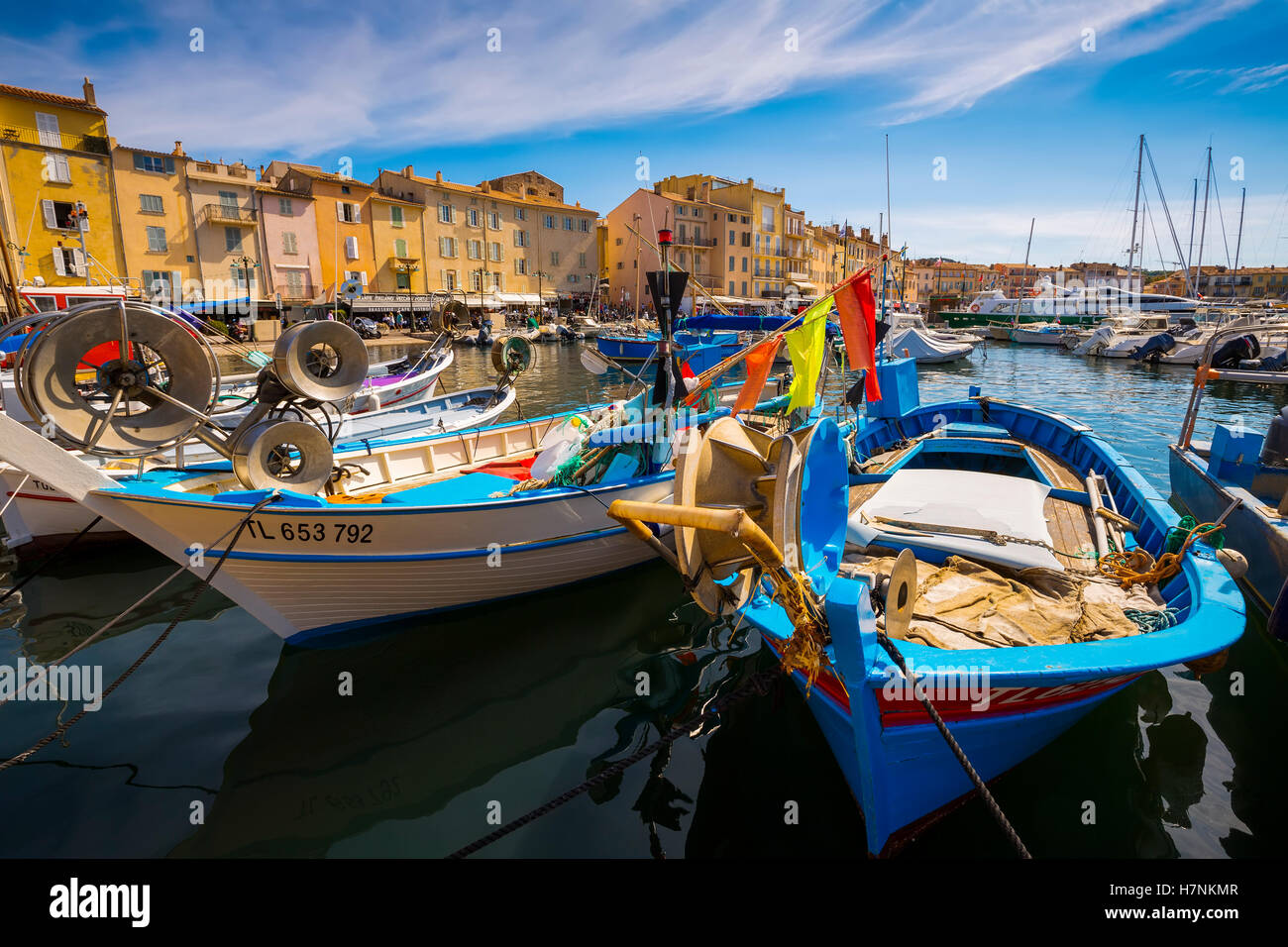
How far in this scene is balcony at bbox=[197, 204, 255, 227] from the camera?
4138 cm

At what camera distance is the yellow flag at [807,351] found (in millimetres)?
7195

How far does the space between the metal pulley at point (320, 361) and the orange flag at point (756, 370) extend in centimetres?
450

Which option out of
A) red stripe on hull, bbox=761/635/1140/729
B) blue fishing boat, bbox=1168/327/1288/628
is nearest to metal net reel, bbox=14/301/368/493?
red stripe on hull, bbox=761/635/1140/729

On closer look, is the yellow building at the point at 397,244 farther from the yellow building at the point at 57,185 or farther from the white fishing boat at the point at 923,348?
the white fishing boat at the point at 923,348

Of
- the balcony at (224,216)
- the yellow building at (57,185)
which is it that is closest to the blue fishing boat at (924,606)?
the yellow building at (57,185)

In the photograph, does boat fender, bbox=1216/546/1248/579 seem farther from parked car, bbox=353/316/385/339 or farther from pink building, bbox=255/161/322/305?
pink building, bbox=255/161/322/305

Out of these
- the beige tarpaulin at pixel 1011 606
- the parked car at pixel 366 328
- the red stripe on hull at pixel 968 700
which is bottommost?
the red stripe on hull at pixel 968 700

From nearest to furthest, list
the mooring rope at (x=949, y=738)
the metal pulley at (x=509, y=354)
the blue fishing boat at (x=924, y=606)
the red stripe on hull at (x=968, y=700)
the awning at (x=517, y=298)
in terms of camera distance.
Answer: the mooring rope at (x=949, y=738) → the blue fishing boat at (x=924, y=606) → the red stripe on hull at (x=968, y=700) → the metal pulley at (x=509, y=354) → the awning at (x=517, y=298)

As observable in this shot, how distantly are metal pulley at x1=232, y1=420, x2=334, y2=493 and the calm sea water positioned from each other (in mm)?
2155

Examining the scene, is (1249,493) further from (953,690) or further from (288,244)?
(288,244)

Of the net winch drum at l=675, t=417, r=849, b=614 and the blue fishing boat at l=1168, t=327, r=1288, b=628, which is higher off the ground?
the net winch drum at l=675, t=417, r=849, b=614
